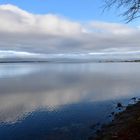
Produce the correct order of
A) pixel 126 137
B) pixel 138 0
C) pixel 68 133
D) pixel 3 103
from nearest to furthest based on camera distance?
pixel 138 0 → pixel 126 137 → pixel 68 133 → pixel 3 103

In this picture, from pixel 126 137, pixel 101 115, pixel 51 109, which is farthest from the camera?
pixel 51 109

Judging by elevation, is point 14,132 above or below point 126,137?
below

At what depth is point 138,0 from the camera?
12562mm

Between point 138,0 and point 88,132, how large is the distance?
392 inches

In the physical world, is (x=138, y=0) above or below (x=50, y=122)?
above

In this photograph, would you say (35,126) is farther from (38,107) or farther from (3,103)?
(3,103)

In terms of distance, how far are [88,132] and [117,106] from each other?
10530 millimetres

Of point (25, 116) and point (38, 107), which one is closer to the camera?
point (25, 116)

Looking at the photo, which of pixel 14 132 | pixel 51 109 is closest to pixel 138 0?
pixel 14 132

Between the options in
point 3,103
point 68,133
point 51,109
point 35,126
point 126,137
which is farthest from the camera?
point 3,103

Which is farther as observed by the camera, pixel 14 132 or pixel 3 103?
pixel 3 103

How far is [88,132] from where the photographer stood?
19.4 m

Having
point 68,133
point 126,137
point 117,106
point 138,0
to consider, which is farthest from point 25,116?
point 138,0

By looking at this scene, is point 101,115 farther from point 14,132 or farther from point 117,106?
point 14,132
